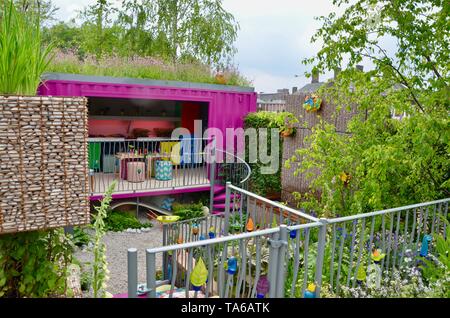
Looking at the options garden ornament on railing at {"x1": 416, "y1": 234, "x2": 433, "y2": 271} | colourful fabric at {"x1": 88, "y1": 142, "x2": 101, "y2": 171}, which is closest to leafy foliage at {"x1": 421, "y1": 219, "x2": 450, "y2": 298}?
garden ornament on railing at {"x1": 416, "y1": 234, "x2": 433, "y2": 271}

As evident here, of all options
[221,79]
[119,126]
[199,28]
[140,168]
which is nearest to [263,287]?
[140,168]

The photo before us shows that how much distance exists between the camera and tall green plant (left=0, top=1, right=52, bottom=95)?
9.43 feet

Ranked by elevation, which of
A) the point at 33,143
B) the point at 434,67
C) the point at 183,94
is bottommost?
the point at 33,143

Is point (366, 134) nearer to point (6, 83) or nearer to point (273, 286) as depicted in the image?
point (273, 286)

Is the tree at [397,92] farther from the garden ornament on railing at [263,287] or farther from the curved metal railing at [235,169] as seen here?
the curved metal railing at [235,169]

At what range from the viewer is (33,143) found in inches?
112

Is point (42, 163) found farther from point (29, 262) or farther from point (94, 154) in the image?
point (94, 154)

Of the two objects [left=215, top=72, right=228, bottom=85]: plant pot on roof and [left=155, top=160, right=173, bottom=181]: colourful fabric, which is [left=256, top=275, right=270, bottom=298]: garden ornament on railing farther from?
[left=215, top=72, right=228, bottom=85]: plant pot on roof

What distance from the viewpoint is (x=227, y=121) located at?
11.5 m

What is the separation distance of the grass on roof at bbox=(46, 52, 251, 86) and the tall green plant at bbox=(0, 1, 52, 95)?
6.21m

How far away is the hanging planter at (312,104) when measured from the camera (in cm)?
926

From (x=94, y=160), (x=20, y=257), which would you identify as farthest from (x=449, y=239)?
(x=94, y=160)

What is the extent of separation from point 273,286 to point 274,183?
8118 mm

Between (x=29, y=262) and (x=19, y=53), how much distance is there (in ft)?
5.45
